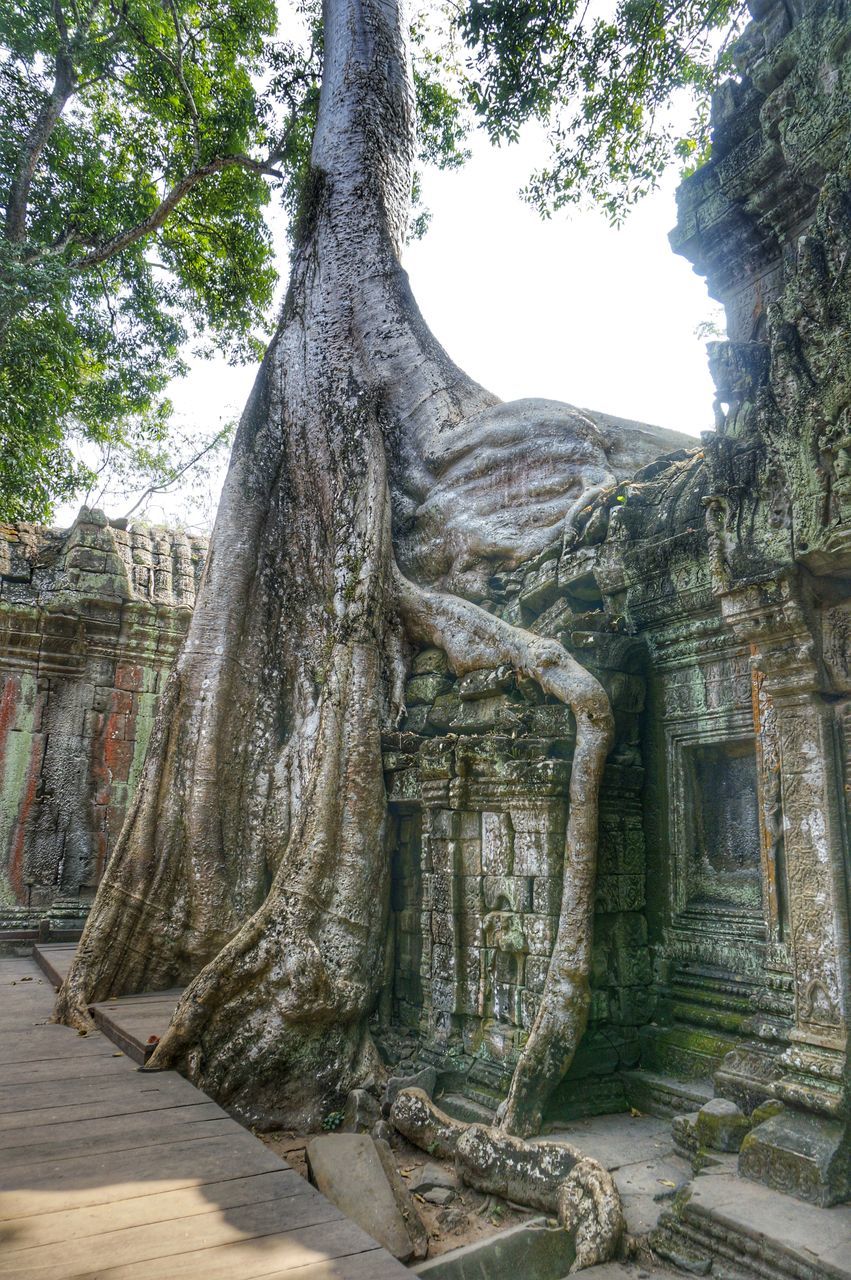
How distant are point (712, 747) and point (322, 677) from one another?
8.08 ft

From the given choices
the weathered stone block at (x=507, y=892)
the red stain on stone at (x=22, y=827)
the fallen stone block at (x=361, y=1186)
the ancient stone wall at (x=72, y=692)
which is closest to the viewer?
the fallen stone block at (x=361, y=1186)

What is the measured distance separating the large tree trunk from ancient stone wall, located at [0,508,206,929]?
266 centimetres

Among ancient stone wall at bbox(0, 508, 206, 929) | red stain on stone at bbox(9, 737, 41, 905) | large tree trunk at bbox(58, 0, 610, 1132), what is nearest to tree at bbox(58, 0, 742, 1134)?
large tree trunk at bbox(58, 0, 610, 1132)

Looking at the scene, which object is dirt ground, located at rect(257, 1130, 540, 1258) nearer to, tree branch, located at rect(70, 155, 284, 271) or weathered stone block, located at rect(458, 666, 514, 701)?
weathered stone block, located at rect(458, 666, 514, 701)

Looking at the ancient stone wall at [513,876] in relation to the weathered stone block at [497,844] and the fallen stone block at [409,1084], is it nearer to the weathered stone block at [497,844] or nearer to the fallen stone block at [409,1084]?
the weathered stone block at [497,844]

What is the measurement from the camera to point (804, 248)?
2998mm

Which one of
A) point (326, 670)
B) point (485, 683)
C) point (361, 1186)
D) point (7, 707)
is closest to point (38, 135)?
point (7, 707)

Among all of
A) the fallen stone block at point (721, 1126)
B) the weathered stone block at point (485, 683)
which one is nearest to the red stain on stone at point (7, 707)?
the weathered stone block at point (485, 683)

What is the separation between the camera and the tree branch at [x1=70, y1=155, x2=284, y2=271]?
9562mm

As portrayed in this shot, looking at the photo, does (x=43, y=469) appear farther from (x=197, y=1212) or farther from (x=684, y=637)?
(x=197, y=1212)

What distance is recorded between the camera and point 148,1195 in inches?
101

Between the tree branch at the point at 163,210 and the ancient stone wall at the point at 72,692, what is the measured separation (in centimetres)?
319

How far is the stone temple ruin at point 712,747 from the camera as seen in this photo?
2863mm

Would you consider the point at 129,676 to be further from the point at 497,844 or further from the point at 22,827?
the point at 497,844
